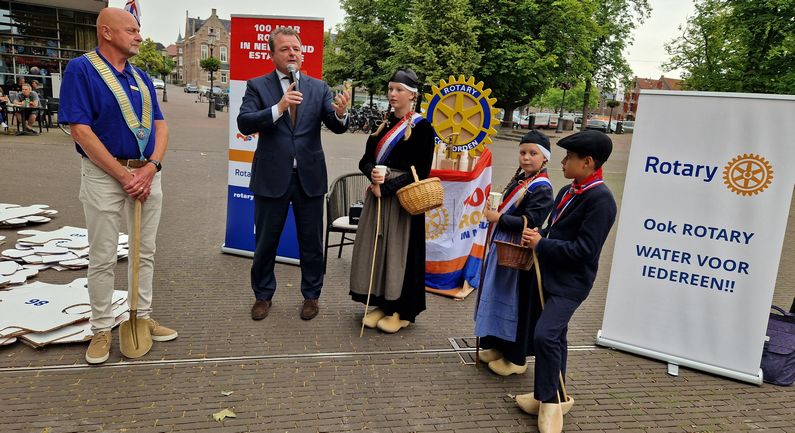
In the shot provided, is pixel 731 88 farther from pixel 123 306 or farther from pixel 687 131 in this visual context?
pixel 123 306

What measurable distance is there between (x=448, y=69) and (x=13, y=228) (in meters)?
24.7

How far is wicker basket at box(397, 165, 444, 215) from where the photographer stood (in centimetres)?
372

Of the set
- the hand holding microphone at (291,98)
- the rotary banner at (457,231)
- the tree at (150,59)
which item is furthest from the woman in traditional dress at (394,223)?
the tree at (150,59)

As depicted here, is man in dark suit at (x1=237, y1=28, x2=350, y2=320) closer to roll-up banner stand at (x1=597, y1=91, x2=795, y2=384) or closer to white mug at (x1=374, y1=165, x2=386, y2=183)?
white mug at (x1=374, y1=165, x2=386, y2=183)

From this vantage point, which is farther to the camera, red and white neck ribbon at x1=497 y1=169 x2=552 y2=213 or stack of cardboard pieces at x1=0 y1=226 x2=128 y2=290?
stack of cardboard pieces at x1=0 y1=226 x2=128 y2=290

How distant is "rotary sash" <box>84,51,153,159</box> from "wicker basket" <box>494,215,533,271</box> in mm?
2416

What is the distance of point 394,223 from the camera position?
401 centimetres

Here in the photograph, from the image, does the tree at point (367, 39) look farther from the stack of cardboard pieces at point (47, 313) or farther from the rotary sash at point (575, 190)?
the rotary sash at point (575, 190)

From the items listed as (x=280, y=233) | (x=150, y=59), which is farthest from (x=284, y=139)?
(x=150, y=59)

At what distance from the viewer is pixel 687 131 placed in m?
3.71

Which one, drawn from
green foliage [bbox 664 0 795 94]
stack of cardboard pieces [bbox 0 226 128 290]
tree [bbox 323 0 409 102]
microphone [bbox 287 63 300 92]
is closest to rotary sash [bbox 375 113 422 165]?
microphone [bbox 287 63 300 92]

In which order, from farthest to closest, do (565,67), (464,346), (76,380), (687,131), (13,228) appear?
(565,67), (13,228), (464,346), (687,131), (76,380)

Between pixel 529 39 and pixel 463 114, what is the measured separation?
Answer: 2740 centimetres

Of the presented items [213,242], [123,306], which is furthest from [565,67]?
[123,306]
